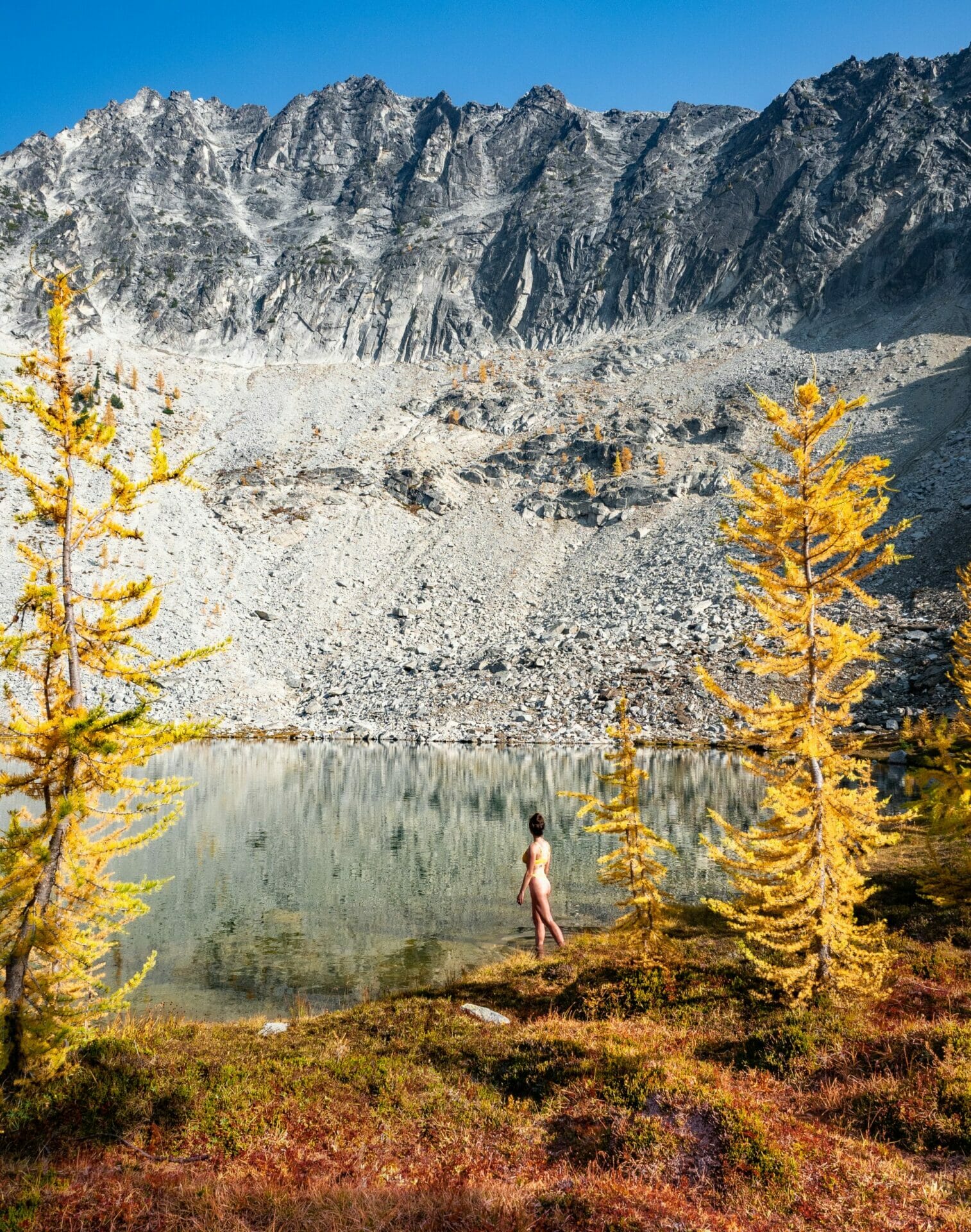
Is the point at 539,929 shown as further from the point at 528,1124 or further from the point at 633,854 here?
the point at 528,1124

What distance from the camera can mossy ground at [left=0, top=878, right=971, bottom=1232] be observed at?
470cm

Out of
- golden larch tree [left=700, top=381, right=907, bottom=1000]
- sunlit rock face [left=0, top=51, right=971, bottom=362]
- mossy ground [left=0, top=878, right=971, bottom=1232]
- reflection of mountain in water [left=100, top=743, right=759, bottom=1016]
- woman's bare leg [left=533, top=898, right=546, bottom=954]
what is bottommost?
reflection of mountain in water [left=100, top=743, right=759, bottom=1016]

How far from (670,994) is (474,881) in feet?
32.2

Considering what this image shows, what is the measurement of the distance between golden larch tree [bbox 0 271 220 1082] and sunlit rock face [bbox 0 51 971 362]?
10869 centimetres

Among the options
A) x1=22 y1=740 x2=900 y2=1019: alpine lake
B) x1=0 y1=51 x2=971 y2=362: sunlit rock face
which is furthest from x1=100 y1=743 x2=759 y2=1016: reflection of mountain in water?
x1=0 y1=51 x2=971 y2=362: sunlit rock face

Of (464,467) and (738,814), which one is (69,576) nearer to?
(738,814)

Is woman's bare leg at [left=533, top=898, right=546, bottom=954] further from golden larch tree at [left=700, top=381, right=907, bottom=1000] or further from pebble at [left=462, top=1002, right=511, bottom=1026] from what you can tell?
golden larch tree at [left=700, top=381, right=907, bottom=1000]

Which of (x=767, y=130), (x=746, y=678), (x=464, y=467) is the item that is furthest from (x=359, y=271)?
→ (x=746, y=678)

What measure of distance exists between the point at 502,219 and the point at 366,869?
14449 cm

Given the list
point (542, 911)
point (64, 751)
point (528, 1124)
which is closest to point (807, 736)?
point (528, 1124)

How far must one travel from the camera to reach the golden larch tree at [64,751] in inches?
264

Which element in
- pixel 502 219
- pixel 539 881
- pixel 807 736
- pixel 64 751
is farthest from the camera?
pixel 502 219

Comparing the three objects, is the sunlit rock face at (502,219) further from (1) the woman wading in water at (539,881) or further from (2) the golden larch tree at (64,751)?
(2) the golden larch tree at (64,751)

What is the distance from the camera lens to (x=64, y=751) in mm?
7082
